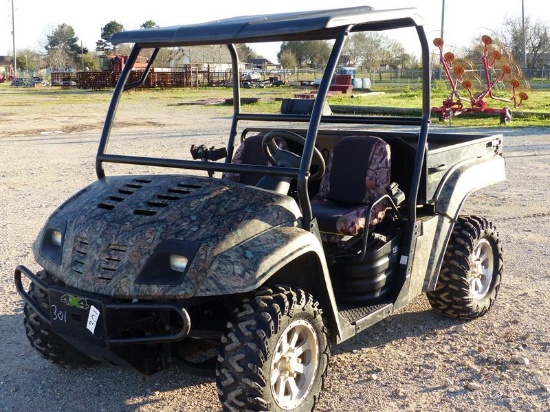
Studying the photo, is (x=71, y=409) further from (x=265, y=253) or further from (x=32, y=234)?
(x=32, y=234)

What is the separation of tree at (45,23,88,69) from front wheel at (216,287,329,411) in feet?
282

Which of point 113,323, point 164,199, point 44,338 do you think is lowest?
point 44,338

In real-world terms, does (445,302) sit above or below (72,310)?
below

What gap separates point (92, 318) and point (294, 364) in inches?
37.8

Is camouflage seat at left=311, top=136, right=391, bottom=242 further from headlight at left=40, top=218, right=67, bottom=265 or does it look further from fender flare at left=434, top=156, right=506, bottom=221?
headlight at left=40, top=218, right=67, bottom=265

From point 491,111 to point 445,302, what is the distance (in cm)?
1816

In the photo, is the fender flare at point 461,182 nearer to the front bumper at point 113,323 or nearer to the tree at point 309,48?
the tree at point 309,48

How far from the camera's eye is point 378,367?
167 inches

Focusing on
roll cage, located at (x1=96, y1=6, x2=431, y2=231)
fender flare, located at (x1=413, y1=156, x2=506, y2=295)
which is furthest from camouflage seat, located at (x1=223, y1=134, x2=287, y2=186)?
fender flare, located at (x1=413, y1=156, x2=506, y2=295)

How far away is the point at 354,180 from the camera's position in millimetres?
4672

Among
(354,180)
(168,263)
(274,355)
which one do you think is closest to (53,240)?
(168,263)

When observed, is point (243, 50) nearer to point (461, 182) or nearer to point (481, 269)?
point (461, 182)

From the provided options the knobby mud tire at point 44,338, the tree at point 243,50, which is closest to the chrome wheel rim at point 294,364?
the knobby mud tire at point 44,338

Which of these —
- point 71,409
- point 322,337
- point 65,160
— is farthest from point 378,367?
point 65,160
